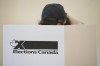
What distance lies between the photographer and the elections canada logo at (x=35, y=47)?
680mm

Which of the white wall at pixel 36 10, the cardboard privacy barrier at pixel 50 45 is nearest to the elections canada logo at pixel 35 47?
the cardboard privacy barrier at pixel 50 45

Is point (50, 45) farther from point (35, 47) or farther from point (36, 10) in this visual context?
point (36, 10)

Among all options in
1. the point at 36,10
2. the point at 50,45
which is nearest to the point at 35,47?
the point at 50,45

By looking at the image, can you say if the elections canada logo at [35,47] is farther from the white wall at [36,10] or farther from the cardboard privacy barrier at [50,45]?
the white wall at [36,10]

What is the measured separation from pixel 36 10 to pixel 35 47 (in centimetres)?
74

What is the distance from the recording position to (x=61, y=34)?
0.67 meters

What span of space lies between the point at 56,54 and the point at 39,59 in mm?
84

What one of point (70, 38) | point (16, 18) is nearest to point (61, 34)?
point (70, 38)

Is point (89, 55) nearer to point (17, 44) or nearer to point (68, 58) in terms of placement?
point (68, 58)

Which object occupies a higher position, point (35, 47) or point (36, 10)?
point (36, 10)

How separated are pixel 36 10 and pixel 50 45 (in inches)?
29.5

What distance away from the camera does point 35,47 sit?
687 mm

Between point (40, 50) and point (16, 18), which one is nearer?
point (40, 50)

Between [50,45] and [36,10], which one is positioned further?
[36,10]
